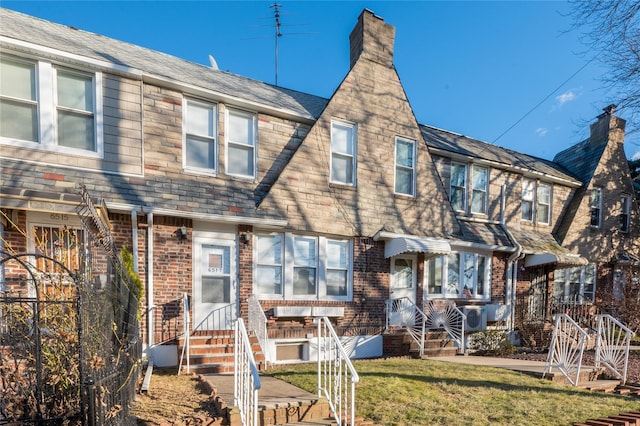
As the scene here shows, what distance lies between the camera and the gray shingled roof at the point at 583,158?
1567 cm

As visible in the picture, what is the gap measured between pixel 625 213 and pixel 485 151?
8.04 meters

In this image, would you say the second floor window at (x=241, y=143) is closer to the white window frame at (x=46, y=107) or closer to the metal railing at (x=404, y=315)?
the white window frame at (x=46, y=107)

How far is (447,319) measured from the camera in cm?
1041

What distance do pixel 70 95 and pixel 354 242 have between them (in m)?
7.10

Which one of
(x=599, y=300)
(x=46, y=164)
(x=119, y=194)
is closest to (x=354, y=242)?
(x=119, y=194)

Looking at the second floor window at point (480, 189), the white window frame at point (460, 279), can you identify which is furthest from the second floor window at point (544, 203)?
the white window frame at point (460, 279)

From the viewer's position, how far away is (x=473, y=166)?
12719 millimetres

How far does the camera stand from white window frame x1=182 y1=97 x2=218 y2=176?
8344 mm

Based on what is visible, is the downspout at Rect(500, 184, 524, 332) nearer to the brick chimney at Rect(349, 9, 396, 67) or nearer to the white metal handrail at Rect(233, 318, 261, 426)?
the brick chimney at Rect(349, 9, 396, 67)

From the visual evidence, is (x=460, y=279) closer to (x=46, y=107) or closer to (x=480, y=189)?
(x=480, y=189)

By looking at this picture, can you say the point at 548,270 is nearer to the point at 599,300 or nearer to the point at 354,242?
the point at 599,300

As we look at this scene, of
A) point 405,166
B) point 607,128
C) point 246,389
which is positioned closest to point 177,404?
point 246,389

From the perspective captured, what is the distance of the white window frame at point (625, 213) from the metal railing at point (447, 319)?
11174mm

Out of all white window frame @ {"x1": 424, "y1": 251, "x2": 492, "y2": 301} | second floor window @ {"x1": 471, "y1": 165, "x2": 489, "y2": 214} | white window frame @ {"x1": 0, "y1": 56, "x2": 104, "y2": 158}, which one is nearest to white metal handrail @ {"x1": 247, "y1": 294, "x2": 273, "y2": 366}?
white window frame @ {"x1": 0, "y1": 56, "x2": 104, "y2": 158}
